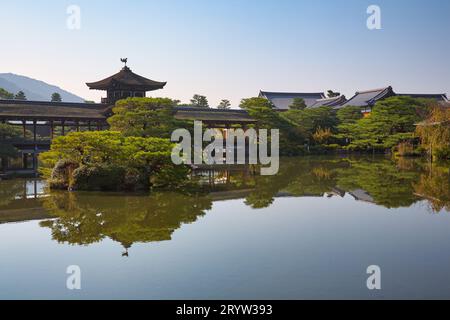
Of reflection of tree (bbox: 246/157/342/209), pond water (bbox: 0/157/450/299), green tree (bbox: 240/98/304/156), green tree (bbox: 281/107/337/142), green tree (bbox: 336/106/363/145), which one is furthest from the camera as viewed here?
green tree (bbox: 281/107/337/142)

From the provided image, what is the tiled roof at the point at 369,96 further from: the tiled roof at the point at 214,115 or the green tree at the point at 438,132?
the green tree at the point at 438,132

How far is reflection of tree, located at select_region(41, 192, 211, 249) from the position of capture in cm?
996

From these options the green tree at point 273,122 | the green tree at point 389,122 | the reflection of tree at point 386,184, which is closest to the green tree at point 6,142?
the reflection of tree at point 386,184

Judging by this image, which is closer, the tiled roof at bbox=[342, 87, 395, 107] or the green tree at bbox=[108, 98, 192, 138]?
the green tree at bbox=[108, 98, 192, 138]

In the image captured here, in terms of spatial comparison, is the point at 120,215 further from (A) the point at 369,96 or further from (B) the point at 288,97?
(B) the point at 288,97

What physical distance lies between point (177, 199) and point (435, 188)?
30.9 feet

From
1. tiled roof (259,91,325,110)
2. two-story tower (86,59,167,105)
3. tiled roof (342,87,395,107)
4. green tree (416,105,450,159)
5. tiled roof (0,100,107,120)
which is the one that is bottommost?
green tree (416,105,450,159)

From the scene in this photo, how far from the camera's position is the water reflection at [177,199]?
10.6 meters

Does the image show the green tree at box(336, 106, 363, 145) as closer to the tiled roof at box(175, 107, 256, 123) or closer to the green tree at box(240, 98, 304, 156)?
the green tree at box(240, 98, 304, 156)

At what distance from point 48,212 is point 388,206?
9.80 meters

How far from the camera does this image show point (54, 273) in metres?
7.30

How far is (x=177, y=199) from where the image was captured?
1502 cm

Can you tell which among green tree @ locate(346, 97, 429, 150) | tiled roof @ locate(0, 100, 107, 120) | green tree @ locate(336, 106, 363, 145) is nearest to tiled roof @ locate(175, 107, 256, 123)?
tiled roof @ locate(0, 100, 107, 120)
